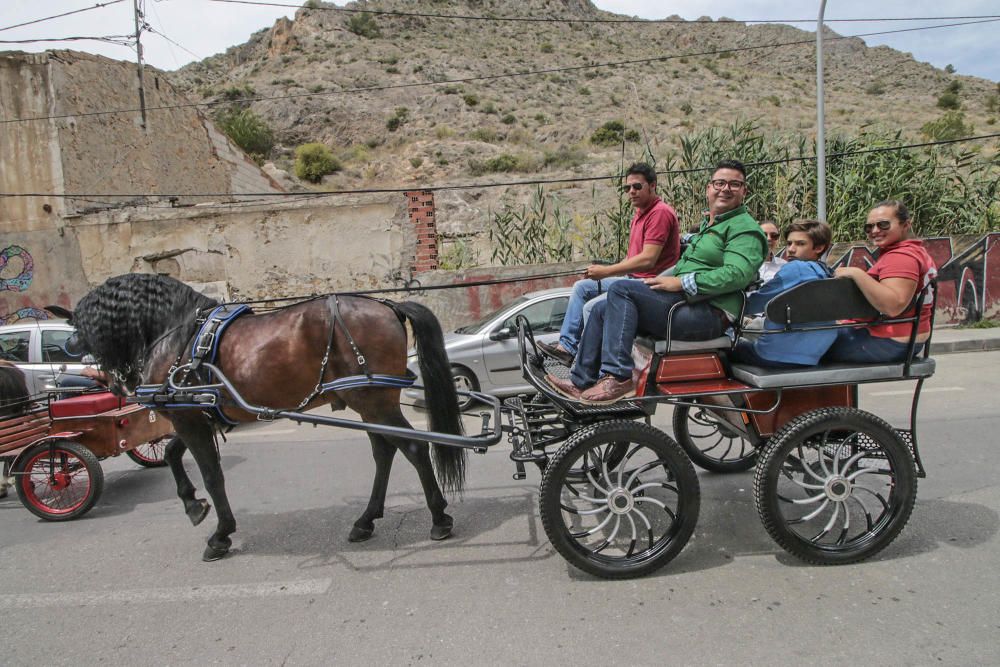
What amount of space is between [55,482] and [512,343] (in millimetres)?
4930

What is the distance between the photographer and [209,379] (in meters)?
3.78

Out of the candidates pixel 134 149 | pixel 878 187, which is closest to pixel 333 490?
pixel 878 187

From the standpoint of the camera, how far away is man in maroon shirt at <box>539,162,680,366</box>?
373 cm

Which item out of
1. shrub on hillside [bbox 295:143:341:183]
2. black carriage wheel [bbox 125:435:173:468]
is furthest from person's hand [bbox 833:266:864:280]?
shrub on hillside [bbox 295:143:341:183]

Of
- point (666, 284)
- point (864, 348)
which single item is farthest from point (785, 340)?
point (666, 284)

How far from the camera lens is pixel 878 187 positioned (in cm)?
1285

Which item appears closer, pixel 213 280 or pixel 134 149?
pixel 213 280

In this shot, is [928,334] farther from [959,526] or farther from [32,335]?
[32,335]

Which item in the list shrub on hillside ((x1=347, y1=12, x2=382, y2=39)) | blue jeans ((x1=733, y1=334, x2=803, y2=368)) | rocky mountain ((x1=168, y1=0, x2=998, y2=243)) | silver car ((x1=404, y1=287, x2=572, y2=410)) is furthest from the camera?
shrub on hillside ((x1=347, y1=12, x2=382, y2=39))

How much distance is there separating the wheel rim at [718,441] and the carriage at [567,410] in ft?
0.15

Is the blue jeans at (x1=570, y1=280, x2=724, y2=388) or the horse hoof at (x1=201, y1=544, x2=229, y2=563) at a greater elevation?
the blue jeans at (x1=570, y1=280, x2=724, y2=388)

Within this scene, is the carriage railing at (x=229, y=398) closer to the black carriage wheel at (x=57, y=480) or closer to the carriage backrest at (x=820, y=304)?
the black carriage wheel at (x=57, y=480)

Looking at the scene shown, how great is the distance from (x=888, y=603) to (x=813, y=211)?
12268 millimetres

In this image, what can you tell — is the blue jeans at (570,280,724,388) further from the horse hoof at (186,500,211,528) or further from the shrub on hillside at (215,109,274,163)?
the shrub on hillside at (215,109,274,163)
